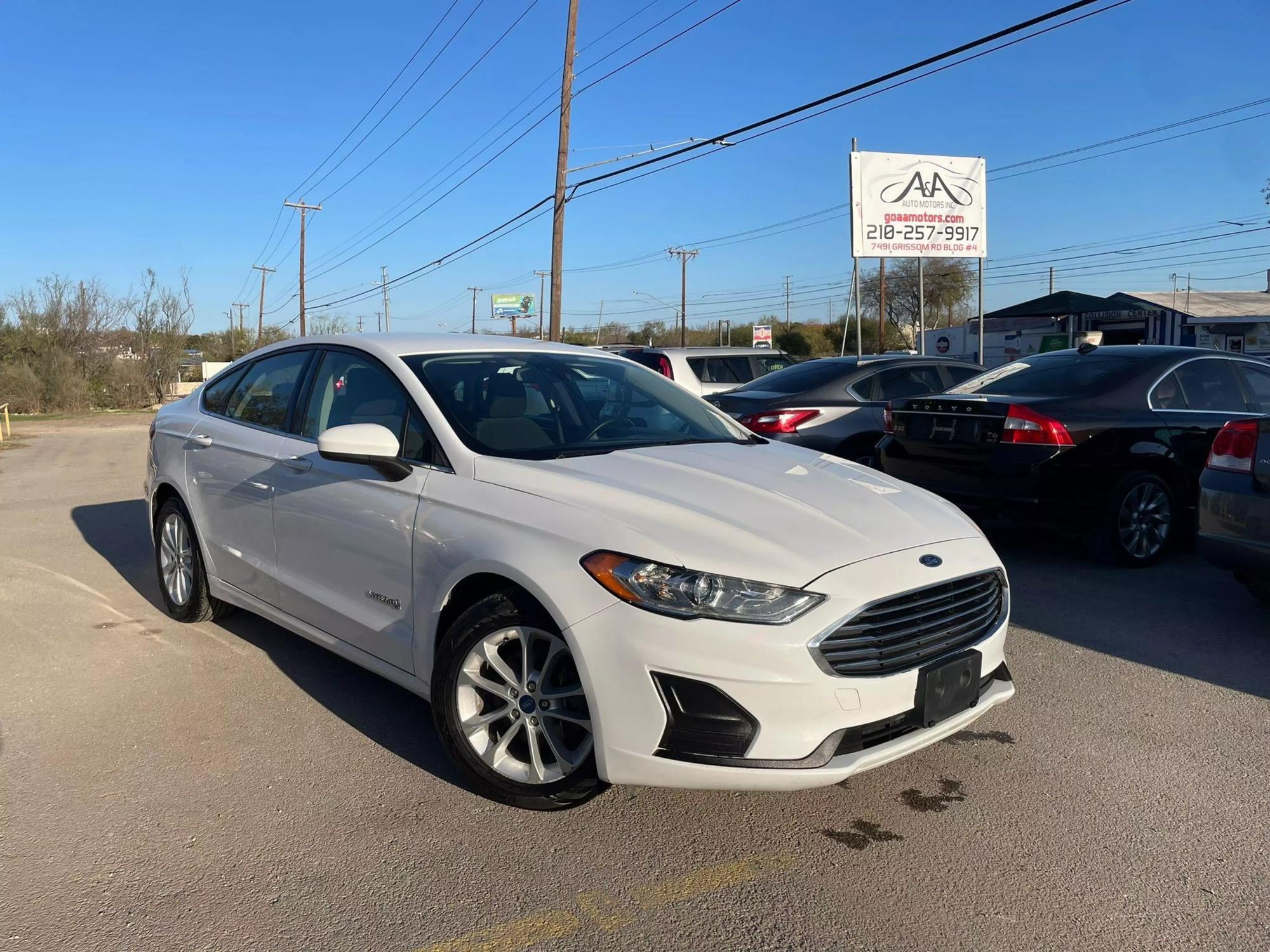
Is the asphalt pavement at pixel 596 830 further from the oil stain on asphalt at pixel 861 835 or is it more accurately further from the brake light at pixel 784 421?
the brake light at pixel 784 421

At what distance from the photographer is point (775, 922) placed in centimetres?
269

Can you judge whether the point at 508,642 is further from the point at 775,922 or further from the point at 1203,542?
the point at 1203,542

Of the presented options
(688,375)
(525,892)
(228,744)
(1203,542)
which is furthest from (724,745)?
(688,375)

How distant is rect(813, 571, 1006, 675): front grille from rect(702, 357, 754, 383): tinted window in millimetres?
9671

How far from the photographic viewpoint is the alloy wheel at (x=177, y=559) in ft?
17.6

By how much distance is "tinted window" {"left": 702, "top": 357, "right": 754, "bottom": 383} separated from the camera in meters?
13.0

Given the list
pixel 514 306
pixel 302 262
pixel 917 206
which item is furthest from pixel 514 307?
pixel 917 206

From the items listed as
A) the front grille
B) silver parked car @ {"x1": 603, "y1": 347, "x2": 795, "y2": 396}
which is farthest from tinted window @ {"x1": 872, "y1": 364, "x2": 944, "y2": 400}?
the front grille

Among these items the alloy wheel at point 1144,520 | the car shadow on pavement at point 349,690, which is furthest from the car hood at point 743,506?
the alloy wheel at point 1144,520

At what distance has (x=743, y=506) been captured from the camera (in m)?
3.22

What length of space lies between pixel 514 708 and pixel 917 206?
44.9ft

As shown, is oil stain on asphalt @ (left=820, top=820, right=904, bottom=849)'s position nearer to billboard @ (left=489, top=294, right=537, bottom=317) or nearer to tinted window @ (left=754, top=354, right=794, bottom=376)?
tinted window @ (left=754, top=354, right=794, bottom=376)

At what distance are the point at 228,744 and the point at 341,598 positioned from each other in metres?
0.71

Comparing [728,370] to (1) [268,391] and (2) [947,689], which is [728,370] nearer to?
(1) [268,391]
